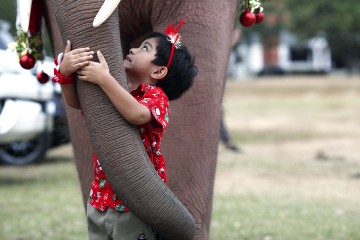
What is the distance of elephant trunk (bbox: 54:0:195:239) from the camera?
2990 millimetres

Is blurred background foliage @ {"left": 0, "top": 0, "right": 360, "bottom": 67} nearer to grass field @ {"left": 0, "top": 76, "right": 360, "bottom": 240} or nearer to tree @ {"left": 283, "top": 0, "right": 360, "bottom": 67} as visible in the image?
tree @ {"left": 283, "top": 0, "right": 360, "bottom": 67}

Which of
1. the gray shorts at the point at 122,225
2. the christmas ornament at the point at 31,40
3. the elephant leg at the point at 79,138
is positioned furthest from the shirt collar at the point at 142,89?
the christmas ornament at the point at 31,40

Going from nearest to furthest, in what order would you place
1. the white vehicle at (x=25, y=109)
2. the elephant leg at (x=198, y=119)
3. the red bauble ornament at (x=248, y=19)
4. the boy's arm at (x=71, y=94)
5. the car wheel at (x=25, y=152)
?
the boy's arm at (x=71, y=94), the elephant leg at (x=198, y=119), the red bauble ornament at (x=248, y=19), the white vehicle at (x=25, y=109), the car wheel at (x=25, y=152)

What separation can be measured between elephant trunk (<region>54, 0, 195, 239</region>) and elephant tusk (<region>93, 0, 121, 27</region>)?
7 centimetres

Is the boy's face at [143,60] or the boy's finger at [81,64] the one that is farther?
the boy's face at [143,60]

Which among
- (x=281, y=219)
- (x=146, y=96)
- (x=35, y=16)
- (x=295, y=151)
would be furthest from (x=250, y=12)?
(x=295, y=151)

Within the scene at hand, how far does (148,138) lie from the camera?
3248mm

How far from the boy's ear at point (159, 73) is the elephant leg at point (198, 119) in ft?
1.80

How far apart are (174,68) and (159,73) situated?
6cm

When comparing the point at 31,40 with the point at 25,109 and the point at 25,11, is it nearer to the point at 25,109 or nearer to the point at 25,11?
the point at 25,11

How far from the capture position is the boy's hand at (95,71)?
9.75 ft

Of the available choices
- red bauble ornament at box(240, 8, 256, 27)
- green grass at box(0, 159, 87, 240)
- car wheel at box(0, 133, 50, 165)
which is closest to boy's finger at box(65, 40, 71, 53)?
red bauble ornament at box(240, 8, 256, 27)

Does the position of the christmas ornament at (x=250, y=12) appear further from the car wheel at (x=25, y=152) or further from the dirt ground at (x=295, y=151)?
the car wheel at (x=25, y=152)

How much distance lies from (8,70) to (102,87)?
6468 millimetres
